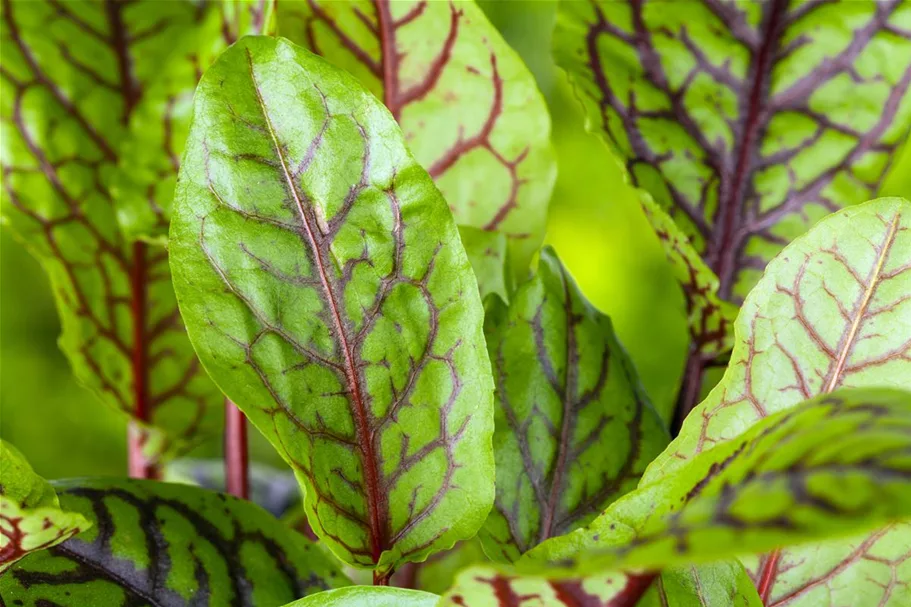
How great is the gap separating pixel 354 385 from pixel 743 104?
296 millimetres

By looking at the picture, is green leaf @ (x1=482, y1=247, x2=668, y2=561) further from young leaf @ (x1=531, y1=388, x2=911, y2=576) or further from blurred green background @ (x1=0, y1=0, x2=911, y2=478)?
blurred green background @ (x1=0, y1=0, x2=911, y2=478)

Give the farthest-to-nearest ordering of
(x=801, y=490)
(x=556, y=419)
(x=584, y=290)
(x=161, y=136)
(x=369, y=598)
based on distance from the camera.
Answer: (x=584, y=290) < (x=161, y=136) < (x=556, y=419) < (x=369, y=598) < (x=801, y=490)

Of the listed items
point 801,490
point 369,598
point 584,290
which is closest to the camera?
point 801,490

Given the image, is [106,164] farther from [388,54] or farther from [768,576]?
[768,576]

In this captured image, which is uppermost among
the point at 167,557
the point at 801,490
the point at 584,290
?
the point at 801,490

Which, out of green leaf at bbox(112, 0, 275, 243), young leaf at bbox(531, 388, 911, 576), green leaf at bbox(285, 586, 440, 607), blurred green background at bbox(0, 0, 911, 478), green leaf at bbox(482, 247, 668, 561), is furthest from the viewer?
blurred green background at bbox(0, 0, 911, 478)

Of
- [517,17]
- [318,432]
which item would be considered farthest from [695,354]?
[517,17]

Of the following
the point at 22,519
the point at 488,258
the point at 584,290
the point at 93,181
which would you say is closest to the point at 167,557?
the point at 22,519

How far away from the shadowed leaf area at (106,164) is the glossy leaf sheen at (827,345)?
0.36 m

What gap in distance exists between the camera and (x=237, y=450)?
65 centimetres

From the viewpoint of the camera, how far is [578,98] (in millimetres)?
491

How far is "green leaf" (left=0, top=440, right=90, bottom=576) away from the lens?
0.29 m

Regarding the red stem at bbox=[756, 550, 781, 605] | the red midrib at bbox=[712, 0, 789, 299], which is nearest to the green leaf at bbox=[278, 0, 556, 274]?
the red midrib at bbox=[712, 0, 789, 299]

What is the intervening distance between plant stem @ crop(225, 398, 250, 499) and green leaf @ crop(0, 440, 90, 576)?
0.30 meters
